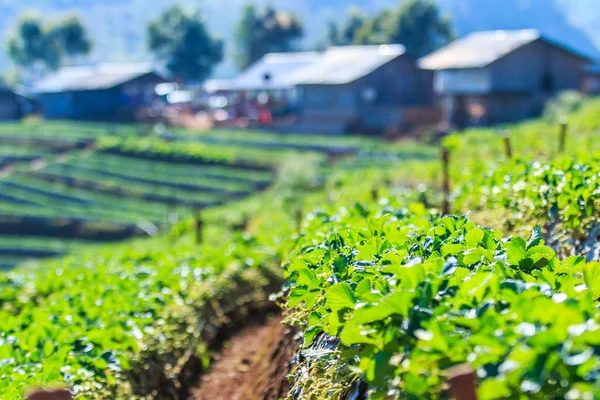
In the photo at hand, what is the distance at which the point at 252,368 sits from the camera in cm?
1054

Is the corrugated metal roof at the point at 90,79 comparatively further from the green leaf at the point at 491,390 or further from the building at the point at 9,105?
the green leaf at the point at 491,390

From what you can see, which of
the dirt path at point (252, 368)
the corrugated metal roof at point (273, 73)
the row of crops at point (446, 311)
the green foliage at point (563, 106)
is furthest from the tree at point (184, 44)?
the row of crops at point (446, 311)

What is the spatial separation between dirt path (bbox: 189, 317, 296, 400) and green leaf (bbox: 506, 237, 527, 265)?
2.63m

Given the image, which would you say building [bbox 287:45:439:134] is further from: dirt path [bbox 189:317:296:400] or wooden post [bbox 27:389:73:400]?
wooden post [bbox 27:389:73:400]

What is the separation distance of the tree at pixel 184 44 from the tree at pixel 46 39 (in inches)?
723

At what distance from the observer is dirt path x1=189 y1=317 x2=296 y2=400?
8125 millimetres

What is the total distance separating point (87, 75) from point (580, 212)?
72.5 metres

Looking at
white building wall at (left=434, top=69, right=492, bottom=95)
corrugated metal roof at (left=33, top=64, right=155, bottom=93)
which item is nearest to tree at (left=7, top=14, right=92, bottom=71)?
corrugated metal roof at (left=33, top=64, right=155, bottom=93)

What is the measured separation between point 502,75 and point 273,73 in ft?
71.9

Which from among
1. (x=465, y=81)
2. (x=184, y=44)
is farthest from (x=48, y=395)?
(x=184, y=44)

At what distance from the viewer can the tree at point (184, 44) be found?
8481 centimetres

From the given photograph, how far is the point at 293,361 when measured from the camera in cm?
693

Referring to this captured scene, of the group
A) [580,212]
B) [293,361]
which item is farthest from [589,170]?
[293,361]

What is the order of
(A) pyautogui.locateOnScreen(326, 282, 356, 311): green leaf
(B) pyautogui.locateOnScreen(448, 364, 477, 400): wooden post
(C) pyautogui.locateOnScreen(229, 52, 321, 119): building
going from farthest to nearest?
1. (C) pyautogui.locateOnScreen(229, 52, 321, 119): building
2. (A) pyautogui.locateOnScreen(326, 282, 356, 311): green leaf
3. (B) pyautogui.locateOnScreen(448, 364, 477, 400): wooden post
